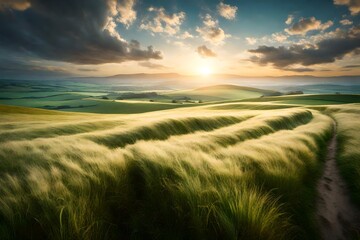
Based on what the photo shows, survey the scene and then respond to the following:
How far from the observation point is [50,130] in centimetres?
1655

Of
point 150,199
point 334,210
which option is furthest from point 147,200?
point 334,210

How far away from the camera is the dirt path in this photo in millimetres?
4523

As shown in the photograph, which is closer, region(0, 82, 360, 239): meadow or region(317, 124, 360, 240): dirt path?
region(0, 82, 360, 239): meadow

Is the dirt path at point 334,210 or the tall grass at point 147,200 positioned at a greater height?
the tall grass at point 147,200

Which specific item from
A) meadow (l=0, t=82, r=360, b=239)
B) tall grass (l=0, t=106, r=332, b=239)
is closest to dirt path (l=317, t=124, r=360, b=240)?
meadow (l=0, t=82, r=360, b=239)

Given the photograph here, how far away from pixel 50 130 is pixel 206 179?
16.4 metres

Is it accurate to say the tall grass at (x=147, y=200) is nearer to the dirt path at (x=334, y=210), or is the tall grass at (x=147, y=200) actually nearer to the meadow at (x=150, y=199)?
the meadow at (x=150, y=199)

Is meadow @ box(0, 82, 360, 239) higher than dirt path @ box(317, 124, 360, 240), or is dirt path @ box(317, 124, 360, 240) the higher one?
meadow @ box(0, 82, 360, 239)

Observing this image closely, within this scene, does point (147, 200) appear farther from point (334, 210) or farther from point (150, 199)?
point (334, 210)

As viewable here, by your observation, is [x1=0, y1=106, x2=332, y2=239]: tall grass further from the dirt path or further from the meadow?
the dirt path

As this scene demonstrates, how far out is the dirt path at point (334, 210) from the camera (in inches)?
178

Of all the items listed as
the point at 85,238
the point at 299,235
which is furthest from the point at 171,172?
the point at 299,235

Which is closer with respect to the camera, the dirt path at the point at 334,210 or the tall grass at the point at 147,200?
the tall grass at the point at 147,200

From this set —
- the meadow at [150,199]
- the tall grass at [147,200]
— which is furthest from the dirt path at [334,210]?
the tall grass at [147,200]
